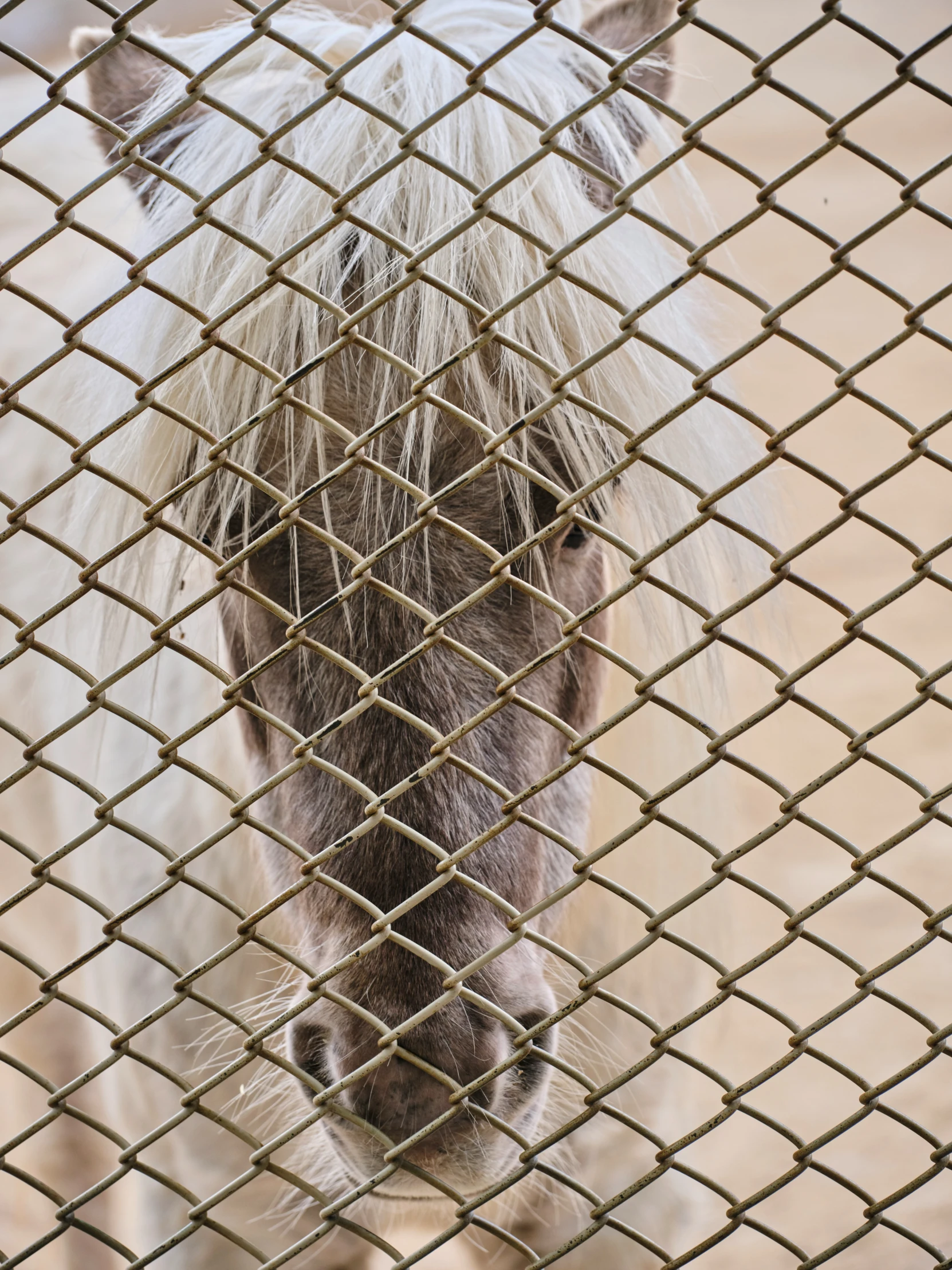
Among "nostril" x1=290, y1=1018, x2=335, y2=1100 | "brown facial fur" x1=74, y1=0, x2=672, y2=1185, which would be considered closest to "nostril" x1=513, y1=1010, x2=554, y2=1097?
"brown facial fur" x1=74, y1=0, x2=672, y2=1185

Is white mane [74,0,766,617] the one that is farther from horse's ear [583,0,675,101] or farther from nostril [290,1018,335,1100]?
nostril [290,1018,335,1100]

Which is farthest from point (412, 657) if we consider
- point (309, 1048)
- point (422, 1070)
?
point (309, 1048)

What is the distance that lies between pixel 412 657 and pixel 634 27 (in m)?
1.05

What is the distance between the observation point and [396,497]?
1107 mm

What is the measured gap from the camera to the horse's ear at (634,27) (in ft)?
4.66

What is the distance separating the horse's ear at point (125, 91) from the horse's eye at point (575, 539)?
0.69 metres

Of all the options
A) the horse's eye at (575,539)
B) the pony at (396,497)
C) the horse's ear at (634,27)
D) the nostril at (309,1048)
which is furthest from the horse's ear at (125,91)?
the nostril at (309,1048)

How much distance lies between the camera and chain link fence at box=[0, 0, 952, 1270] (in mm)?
807

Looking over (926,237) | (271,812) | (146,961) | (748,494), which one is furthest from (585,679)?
(926,237)

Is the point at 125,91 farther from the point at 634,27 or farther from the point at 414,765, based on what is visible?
the point at 414,765

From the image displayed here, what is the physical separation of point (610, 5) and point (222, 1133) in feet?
5.53

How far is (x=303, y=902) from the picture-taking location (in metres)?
1.23

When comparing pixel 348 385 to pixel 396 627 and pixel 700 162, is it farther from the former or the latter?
pixel 700 162

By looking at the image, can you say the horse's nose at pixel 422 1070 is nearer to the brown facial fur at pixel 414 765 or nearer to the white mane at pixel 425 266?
the brown facial fur at pixel 414 765
